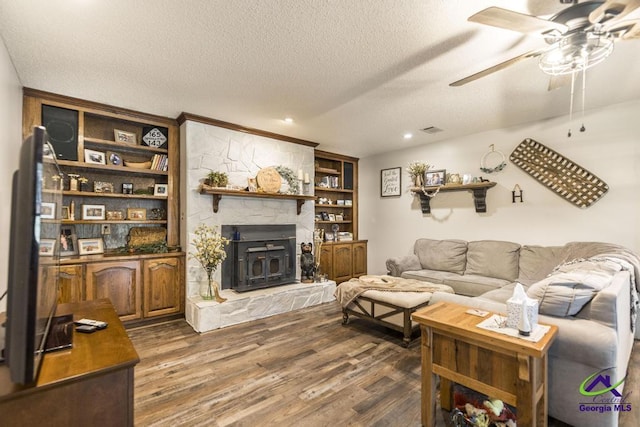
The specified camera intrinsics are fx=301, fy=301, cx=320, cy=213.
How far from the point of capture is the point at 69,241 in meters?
3.38

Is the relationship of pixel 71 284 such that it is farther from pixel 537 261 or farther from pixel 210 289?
pixel 537 261

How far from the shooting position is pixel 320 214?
5.81 metres

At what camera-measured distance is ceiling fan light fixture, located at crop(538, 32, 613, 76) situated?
1706 millimetres

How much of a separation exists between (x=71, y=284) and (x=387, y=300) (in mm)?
3237

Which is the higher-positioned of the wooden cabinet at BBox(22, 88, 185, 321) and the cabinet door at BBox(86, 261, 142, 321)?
the wooden cabinet at BBox(22, 88, 185, 321)

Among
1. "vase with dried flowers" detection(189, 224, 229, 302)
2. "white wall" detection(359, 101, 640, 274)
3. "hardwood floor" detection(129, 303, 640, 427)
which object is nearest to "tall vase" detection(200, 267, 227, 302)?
"vase with dried flowers" detection(189, 224, 229, 302)

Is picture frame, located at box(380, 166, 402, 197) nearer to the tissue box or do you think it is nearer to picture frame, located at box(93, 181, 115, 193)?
the tissue box

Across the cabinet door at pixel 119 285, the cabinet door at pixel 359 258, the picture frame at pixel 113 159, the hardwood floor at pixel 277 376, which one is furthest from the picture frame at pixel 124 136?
the cabinet door at pixel 359 258

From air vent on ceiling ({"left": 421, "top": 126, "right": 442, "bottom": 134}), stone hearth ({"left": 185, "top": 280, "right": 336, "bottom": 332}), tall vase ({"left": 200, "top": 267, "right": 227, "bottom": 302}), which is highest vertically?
air vent on ceiling ({"left": 421, "top": 126, "right": 442, "bottom": 134})

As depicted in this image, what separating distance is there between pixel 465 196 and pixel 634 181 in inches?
72.1

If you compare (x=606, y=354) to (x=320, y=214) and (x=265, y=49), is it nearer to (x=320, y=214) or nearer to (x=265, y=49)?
(x=265, y=49)

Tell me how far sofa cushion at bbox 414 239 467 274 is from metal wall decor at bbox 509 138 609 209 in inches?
52.4

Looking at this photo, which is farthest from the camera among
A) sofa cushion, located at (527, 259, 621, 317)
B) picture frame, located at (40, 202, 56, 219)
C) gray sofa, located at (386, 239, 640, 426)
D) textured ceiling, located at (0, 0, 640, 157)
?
textured ceiling, located at (0, 0, 640, 157)

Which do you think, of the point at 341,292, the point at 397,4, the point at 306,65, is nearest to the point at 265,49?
the point at 306,65
